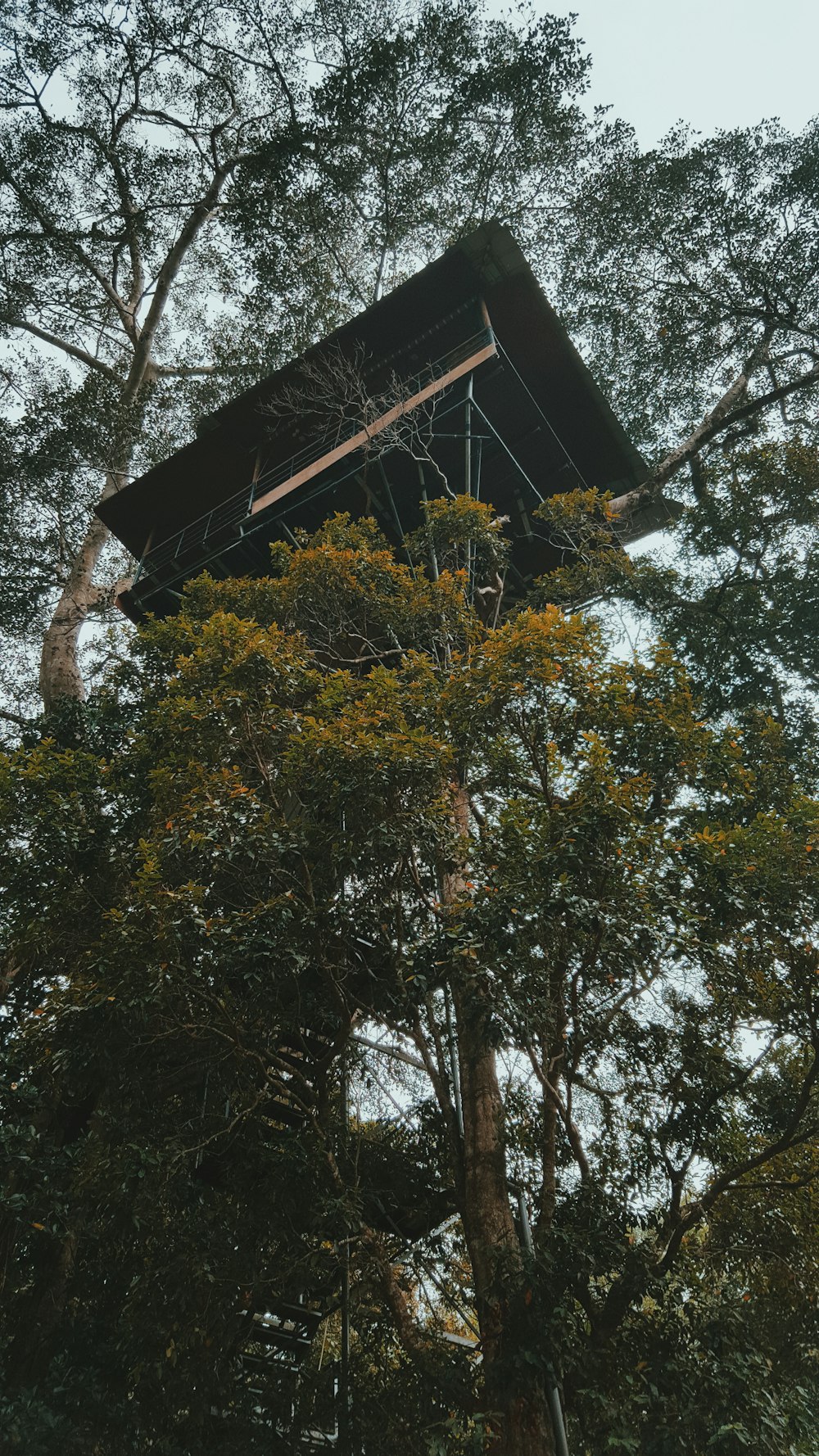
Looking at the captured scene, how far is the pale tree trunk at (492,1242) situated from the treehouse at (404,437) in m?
6.00

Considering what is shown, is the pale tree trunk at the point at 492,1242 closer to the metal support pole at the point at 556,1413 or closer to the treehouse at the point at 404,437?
the metal support pole at the point at 556,1413

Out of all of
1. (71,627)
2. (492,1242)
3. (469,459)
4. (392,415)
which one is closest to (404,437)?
(392,415)

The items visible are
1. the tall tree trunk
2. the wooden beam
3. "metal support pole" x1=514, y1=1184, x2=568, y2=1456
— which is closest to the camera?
"metal support pole" x1=514, y1=1184, x2=568, y2=1456

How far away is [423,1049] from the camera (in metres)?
6.15

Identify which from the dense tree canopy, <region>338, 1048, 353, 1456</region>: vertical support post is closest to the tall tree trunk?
the dense tree canopy

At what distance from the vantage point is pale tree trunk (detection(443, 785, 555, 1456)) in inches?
185

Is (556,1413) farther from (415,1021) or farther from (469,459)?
(469,459)

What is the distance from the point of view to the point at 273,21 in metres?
16.2

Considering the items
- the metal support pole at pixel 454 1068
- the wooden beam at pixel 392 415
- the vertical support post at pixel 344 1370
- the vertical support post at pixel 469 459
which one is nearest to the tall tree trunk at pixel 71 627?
the wooden beam at pixel 392 415

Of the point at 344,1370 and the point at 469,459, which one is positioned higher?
the point at 469,459

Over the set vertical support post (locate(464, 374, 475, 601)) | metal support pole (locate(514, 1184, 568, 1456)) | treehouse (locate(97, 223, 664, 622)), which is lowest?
metal support pole (locate(514, 1184, 568, 1456))

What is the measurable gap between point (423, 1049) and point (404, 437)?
7.50 metres

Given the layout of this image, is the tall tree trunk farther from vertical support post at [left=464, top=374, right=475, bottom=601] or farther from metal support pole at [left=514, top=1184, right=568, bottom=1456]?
metal support pole at [left=514, top=1184, right=568, bottom=1456]

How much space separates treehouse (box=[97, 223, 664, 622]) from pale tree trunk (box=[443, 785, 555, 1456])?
6002 mm
